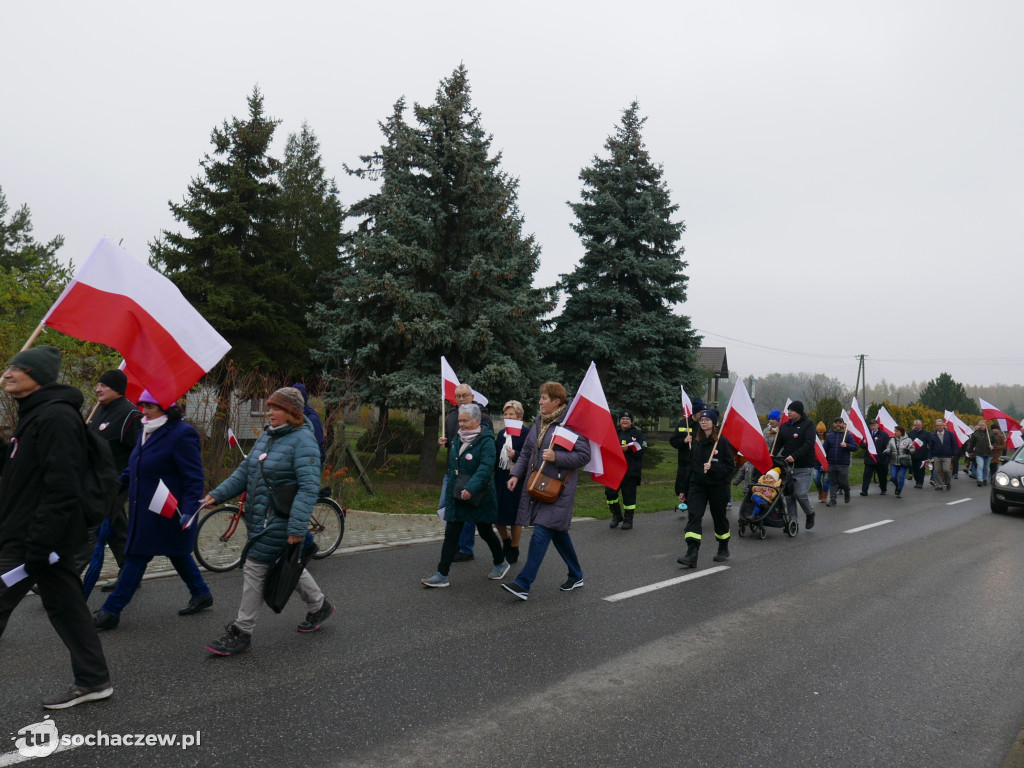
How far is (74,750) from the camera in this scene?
3.45 metres

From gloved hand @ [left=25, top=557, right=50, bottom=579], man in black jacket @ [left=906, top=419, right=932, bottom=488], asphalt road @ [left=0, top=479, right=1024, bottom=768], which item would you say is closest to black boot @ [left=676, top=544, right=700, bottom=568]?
asphalt road @ [left=0, top=479, right=1024, bottom=768]

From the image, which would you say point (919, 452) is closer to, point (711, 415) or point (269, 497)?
point (711, 415)

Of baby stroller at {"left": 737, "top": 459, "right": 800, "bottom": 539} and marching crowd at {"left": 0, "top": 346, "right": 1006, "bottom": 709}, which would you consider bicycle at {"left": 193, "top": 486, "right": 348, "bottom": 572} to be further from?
baby stroller at {"left": 737, "top": 459, "right": 800, "bottom": 539}

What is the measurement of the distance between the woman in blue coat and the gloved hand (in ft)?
4.85

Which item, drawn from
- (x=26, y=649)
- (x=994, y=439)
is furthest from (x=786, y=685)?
(x=994, y=439)

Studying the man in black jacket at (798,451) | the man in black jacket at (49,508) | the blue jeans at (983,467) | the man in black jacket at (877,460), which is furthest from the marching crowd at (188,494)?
the blue jeans at (983,467)

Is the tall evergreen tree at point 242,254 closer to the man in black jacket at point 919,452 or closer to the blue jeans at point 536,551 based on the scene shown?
the blue jeans at point 536,551

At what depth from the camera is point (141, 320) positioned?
18.2ft

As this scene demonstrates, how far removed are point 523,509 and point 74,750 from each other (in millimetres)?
4155

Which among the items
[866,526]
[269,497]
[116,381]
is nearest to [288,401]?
[269,497]

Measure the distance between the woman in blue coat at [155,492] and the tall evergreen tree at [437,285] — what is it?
435 inches

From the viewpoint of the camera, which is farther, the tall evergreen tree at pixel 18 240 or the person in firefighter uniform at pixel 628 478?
the tall evergreen tree at pixel 18 240

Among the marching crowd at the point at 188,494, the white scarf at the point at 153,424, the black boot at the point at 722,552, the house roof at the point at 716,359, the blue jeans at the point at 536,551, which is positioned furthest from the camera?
the house roof at the point at 716,359

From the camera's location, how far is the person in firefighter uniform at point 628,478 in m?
11.7
